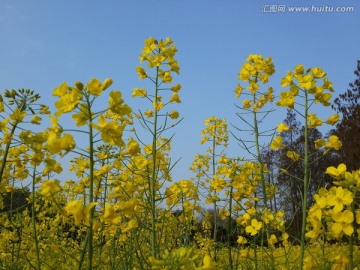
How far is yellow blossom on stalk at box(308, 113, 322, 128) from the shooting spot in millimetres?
3273

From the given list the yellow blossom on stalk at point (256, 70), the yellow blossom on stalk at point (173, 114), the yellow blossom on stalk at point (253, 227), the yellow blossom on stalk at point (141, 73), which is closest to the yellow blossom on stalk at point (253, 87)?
the yellow blossom on stalk at point (256, 70)

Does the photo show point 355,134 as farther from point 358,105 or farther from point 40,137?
point 40,137

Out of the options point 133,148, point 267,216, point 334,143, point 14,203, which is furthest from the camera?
point 14,203

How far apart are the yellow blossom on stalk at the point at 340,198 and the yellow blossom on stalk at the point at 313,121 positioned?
1.09 metres

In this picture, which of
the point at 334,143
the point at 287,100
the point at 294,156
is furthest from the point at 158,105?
the point at 334,143

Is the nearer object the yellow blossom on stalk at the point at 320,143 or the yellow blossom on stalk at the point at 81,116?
the yellow blossom on stalk at the point at 81,116

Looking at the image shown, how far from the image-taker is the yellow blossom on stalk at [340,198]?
222 centimetres

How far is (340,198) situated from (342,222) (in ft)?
0.43

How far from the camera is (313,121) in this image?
3285mm

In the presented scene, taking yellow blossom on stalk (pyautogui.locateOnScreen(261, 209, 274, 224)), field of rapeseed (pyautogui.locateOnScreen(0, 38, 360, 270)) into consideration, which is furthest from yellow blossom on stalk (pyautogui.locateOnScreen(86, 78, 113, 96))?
yellow blossom on stalk (pyautogui.locateOnScreen(261, 209, 274, 224))

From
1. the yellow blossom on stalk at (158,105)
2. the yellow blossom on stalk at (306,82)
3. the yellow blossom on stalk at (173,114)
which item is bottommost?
the yellow blossom on stalk at (173,114)

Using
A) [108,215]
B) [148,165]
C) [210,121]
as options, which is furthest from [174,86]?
[210,121]

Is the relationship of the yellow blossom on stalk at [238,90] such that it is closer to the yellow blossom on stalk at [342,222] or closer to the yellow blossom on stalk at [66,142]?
the yellow blossom on stalk at [342,222]

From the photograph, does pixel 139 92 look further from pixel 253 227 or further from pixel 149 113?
pixel 253 227
